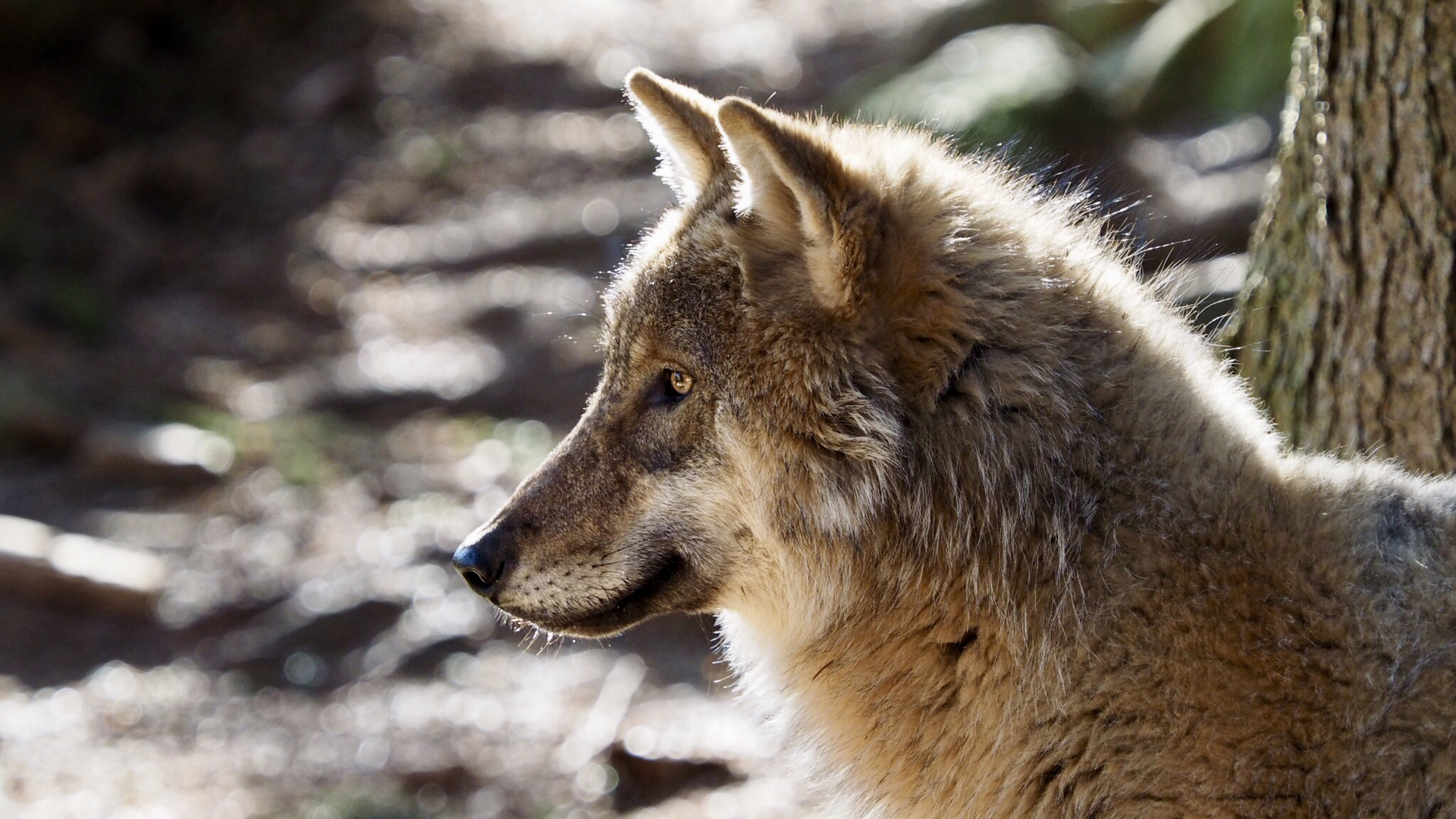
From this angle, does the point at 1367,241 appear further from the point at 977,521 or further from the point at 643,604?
the point at 643,604

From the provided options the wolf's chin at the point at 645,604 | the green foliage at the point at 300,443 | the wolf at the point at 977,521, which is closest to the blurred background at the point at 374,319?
the green foliage at the point at 300,443

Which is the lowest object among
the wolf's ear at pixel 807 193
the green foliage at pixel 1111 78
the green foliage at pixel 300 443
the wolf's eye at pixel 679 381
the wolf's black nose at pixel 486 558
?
the green foliage at pixel 300 443

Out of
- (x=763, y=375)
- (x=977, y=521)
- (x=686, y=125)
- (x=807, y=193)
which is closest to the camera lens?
(x=807, y=193)

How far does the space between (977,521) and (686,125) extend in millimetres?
1467

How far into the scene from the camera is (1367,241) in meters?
4.08

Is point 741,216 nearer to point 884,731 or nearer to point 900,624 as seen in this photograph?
point 900,624

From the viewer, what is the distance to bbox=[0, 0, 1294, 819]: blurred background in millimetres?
6938

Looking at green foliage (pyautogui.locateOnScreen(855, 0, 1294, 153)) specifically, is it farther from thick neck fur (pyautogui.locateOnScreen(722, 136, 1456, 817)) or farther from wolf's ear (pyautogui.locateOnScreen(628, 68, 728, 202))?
thick neck fur (pyautogui.locateOnScreen(722, 136, 1456, 817))

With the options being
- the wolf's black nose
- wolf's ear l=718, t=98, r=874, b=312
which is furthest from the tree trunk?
the wolf's black nose

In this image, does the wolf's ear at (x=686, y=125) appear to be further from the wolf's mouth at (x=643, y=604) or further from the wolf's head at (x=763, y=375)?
the wolf's mouth at (x=643, y=604)

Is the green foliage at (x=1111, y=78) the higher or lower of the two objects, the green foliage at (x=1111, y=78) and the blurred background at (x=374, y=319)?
the higher

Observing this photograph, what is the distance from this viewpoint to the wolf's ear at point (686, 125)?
3750 millimetres

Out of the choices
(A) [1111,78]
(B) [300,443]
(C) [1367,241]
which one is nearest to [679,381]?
(C) [1367,241]

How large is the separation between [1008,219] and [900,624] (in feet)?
3.52
